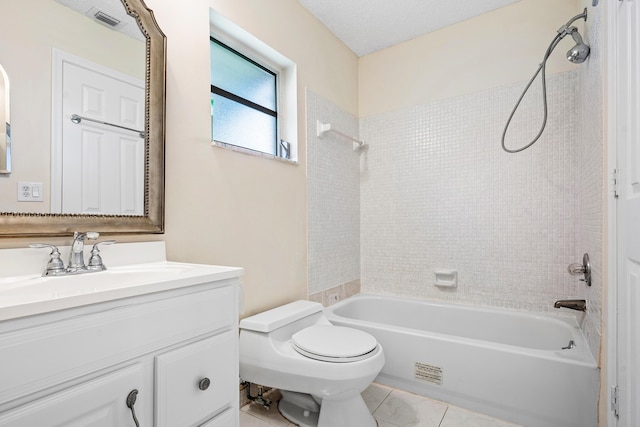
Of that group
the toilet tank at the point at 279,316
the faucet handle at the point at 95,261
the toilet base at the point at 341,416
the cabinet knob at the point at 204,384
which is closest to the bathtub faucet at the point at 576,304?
the toilet base at the point at 341,416

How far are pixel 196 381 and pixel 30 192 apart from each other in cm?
75

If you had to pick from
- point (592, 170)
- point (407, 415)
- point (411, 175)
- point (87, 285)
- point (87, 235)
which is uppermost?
point (411, 175)

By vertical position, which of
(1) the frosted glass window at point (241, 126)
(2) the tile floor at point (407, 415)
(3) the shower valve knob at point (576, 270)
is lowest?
(2) the tile floor at point (407, 415)

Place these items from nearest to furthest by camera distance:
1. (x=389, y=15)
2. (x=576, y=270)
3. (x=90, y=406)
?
(x=90, y=406)
(x=576, y=270)
(x=389, y=15)

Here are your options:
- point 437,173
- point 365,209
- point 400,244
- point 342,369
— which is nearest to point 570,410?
point 342,369

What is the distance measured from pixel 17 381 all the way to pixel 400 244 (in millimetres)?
2292

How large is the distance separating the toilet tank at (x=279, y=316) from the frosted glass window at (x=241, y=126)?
37.6 inches

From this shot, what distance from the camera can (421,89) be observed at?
249 centimetres

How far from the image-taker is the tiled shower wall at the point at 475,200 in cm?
202

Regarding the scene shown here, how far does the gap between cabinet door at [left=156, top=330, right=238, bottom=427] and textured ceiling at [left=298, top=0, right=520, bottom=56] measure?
2.12 metres

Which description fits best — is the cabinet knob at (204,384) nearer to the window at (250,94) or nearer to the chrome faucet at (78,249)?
the chrome faucet at (78,249)

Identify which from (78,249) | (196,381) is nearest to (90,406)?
(196,381)

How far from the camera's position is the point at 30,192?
984mm

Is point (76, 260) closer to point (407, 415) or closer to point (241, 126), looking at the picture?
point (241, 126)
